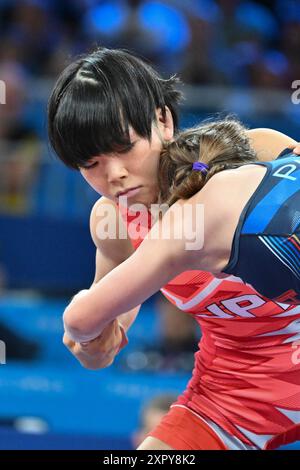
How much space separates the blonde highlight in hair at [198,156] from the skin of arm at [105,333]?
309 mm

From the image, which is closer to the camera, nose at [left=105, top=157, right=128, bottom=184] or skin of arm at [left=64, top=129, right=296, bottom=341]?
skin of arm at [left=64, top=129, right=296, bottom=341]

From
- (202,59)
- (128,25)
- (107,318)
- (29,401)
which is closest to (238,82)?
(202,59)

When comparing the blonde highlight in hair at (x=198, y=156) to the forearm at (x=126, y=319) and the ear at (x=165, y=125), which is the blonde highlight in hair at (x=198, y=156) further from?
the forearm at (x=126, y=319)

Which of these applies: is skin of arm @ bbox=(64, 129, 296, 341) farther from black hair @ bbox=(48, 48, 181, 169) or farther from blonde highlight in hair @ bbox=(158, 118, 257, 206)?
black hair @ bbox=(48, 48, 181, 169)

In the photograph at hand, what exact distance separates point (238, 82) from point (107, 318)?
397cm

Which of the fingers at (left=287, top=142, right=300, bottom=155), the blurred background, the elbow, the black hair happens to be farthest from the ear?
the blurred background

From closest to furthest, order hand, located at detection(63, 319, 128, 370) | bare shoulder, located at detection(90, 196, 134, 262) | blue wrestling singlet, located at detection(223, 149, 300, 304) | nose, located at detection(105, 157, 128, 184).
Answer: blue wrestling singlet, located at detection(223, 149, 300, 304)
nose, located at detection(105, 157, 128, 184)
hand, located at detection(63, 319, 128, 370)
bare shoulder, located at detection(90, 196, 134, 262)

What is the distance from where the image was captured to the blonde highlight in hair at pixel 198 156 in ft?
4.95

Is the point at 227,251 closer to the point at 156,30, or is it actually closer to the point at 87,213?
the point at 87,213

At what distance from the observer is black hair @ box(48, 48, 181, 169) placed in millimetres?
1562

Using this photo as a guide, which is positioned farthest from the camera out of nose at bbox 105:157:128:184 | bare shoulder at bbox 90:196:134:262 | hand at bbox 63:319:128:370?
bare shoulder at bbox 90:196:134:262

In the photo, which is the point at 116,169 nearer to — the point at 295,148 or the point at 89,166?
the point at 89,166

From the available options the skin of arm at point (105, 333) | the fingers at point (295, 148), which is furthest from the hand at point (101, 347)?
the fingers at point (295, 148)

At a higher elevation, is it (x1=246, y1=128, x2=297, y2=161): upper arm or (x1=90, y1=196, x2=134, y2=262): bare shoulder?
(x1=246, y1=128, x2=297, y2=161): upper arm
